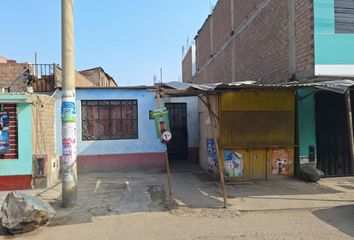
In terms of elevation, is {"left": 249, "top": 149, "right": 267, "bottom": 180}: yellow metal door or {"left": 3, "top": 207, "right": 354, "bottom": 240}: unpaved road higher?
{"left": 249, "top": 149, "right": 267, "bottom": 180}: yellow metal door

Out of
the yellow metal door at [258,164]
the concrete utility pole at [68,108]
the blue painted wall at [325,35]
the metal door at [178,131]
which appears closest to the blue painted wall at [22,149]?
the concrete utility pole at [68,108]

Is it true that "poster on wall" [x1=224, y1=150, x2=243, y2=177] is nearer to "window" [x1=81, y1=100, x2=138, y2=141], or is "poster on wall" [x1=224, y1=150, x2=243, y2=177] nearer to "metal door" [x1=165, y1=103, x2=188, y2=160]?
"window" [x1=81, y1=100, x2=138, y2=141]

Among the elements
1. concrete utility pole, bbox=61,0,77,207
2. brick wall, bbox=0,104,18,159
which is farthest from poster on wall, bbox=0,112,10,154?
concrete utility pole, bbox=61,0,77,207

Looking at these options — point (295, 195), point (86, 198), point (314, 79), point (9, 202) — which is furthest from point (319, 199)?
point (9, 202)

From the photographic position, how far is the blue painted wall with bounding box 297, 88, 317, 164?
1116 centimetres

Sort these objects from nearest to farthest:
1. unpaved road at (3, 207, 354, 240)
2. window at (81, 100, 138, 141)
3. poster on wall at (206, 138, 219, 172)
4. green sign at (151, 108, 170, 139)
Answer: unpaved road at (3, 207, 354, 240)
green sign at (151, 108, 170, 139)
poster on wall at (206, 138, 219, 172)
window at (81, 100, 138, 141)

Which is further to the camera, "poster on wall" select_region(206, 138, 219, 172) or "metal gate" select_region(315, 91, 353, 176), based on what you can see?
"poster on wall" select_region(206, 138, 219, 172)

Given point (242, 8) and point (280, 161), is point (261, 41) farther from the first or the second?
point (280, 161)

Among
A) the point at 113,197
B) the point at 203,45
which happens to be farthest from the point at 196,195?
the point at 203,45

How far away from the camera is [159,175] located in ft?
43.0

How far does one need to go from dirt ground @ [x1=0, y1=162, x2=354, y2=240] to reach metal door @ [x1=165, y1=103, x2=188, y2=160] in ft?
18.6

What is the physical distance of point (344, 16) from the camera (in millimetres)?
9758

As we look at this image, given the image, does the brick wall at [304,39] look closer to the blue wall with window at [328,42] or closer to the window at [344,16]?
the blue wall with window at [328,42]

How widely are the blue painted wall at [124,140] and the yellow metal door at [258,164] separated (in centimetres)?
429
